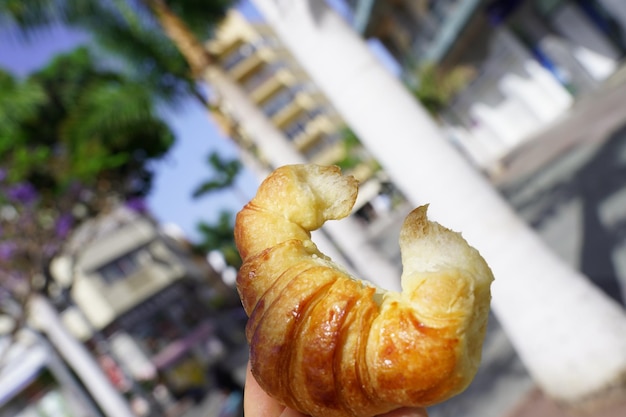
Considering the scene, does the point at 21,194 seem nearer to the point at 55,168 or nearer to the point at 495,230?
the point at 55,168

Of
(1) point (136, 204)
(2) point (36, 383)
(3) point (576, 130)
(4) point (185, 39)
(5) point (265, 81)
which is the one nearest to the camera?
(4) point (185, 39)

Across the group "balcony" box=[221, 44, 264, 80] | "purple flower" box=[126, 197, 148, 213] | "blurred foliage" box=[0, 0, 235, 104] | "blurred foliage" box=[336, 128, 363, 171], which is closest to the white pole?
"purple flower" box=[126, 197, 148, 213]

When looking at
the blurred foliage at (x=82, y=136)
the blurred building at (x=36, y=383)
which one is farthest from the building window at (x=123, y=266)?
the blurred foliage at (x=82, y=136)

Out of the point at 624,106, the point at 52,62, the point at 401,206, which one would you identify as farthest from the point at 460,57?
the point at 52,62

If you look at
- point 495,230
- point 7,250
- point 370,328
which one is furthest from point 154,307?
point 370,328

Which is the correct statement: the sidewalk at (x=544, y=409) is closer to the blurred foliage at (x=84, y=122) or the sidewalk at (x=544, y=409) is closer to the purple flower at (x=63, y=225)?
the blurred foliage at (x=84, y=122)

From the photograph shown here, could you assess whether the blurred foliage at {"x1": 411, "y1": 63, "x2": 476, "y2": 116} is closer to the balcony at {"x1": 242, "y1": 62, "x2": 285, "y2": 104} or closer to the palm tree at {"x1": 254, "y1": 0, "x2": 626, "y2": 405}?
the palm tree at {"x1": 254, "y1": 0, "x2": 626, "y2": 405}
